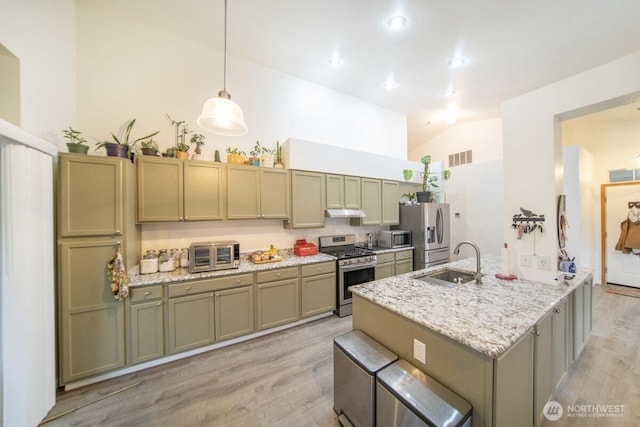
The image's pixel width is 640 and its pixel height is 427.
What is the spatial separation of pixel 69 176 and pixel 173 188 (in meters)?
0.82

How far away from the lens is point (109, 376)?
2152 mm

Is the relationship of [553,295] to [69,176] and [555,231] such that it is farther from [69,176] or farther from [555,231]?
[69,176]

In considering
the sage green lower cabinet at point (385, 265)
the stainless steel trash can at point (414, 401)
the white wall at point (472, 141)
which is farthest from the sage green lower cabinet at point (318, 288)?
the white wall at point (472, 141)

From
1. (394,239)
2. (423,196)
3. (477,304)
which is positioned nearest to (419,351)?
(477,304)

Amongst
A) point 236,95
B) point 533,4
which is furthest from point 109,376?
point 533,4

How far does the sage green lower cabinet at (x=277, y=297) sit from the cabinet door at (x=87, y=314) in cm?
135

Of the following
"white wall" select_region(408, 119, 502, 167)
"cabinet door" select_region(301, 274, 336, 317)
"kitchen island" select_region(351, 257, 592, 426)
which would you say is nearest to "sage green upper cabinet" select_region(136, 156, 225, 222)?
"cabinet door" select_region(301, 274, 336, 317)

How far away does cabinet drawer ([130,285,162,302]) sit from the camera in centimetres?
218

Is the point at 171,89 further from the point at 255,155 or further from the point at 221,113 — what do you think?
the point at 221,113

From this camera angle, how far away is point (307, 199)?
3508 millimetres

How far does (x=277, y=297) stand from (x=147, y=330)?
Result: 1362mm

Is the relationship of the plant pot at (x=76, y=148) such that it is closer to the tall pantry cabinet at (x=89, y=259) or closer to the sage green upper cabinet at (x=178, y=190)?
the tall pantry cabinet at (x=89, y=259)

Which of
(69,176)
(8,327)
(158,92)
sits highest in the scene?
(158,92)

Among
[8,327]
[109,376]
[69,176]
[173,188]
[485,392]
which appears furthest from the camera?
[173,188]
